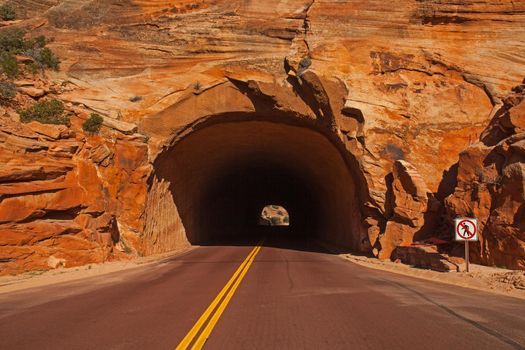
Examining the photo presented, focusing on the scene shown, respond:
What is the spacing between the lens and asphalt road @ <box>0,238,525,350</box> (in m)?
6.11

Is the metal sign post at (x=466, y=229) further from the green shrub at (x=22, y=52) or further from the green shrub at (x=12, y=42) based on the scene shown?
the green shrub at (x=12, y=42)

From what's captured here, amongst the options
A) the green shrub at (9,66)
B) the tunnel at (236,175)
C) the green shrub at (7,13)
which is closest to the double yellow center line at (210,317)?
the tunnel at (236,175)

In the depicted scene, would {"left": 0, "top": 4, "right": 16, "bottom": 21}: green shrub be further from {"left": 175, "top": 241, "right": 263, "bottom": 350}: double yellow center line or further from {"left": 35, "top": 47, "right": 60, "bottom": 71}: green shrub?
{"left": 175, "top": 241, "right": 263, "bottom": 350}: double yellow center line

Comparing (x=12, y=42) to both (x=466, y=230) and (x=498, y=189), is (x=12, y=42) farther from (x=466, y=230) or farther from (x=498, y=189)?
(x=498, y=189)

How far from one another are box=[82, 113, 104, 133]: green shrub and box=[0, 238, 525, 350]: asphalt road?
9.69 metres

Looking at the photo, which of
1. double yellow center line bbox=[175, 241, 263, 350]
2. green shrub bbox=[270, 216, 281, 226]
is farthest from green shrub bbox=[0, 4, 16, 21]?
green shrub bbox=[270, 216, 281, 226]

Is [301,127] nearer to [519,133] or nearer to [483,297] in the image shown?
[519,133]

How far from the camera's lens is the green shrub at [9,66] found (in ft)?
71.0

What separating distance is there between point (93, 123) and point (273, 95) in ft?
27.3

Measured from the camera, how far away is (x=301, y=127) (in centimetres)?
2545

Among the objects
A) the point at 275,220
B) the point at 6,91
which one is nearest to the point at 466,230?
the point at 6,91

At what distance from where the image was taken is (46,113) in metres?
20.0

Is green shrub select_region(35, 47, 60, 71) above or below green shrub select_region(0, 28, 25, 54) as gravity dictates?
below

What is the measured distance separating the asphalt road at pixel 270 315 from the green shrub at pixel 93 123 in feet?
31.8
